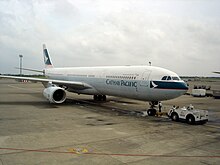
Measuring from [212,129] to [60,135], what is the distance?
7831 millimetres

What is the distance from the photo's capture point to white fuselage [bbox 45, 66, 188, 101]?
1401 centimetres

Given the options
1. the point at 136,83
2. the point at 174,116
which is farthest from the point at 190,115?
the point at 136,83

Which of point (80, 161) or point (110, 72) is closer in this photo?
point (80, 161)

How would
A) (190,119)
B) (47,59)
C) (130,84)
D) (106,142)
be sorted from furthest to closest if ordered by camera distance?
1. (47,59)
2. (130,84)
3. (190,119)
4. (106,142)

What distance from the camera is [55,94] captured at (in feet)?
66.5

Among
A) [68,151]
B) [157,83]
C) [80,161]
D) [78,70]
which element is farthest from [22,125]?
[78,70]

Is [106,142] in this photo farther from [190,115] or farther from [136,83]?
[136,83]

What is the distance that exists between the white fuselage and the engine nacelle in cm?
264

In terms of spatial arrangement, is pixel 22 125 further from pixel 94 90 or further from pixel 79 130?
pixel 94 90

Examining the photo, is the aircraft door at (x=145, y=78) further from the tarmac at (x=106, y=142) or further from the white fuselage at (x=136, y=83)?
the tarmac at (x=106, y=142)

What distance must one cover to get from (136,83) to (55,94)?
27.0 feet

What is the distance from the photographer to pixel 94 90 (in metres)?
21.0

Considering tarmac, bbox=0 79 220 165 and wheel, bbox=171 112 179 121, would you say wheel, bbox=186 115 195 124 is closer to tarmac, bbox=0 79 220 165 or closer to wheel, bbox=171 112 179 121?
tarmac, bbox=0 79 220 165

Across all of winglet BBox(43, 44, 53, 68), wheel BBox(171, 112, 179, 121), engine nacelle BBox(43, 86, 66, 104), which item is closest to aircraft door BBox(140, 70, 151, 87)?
wheel BBox(171, 112, 179, 121)
